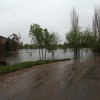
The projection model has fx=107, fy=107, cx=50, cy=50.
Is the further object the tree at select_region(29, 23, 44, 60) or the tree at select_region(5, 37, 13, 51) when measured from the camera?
the tree at select_region(5, 37, 13, 51)

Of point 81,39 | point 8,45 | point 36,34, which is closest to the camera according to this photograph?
point 36,34

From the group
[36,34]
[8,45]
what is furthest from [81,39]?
[8,45]

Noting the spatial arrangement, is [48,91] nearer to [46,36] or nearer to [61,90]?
[61,90]

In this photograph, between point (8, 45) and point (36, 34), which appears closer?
point (36, 34)

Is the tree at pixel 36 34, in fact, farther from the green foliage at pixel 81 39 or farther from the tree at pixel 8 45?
the tree at pixel 8 45

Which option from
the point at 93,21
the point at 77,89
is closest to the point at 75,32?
the point at 93,21

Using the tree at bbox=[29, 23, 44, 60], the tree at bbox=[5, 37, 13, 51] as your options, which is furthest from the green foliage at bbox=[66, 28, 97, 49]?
the tree at bbox=[5, 37, 13, 51]

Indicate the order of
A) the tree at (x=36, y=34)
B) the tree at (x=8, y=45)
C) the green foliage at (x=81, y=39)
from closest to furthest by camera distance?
1. the tree at (x=36, y=34)
2. the green foliage at (x=81, y=39)
3. the tree at (x=8, y=45)

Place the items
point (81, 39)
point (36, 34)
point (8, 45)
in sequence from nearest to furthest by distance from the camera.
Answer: point (36, 34)
point (81, 39)
point (8, 45)

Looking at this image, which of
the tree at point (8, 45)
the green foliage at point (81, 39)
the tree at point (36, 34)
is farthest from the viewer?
the tree at point (8, 45)

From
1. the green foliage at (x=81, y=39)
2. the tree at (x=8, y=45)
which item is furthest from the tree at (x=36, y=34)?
the tree at (x=8, y=45)

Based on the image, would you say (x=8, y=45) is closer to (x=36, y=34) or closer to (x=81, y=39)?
(x=36, y=34)

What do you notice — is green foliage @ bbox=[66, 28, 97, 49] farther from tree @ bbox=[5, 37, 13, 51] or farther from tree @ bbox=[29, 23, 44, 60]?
tree @ bbox=[5, 37, 13, 51]

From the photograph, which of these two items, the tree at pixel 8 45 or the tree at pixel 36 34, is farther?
the tree at pixel 8 45
